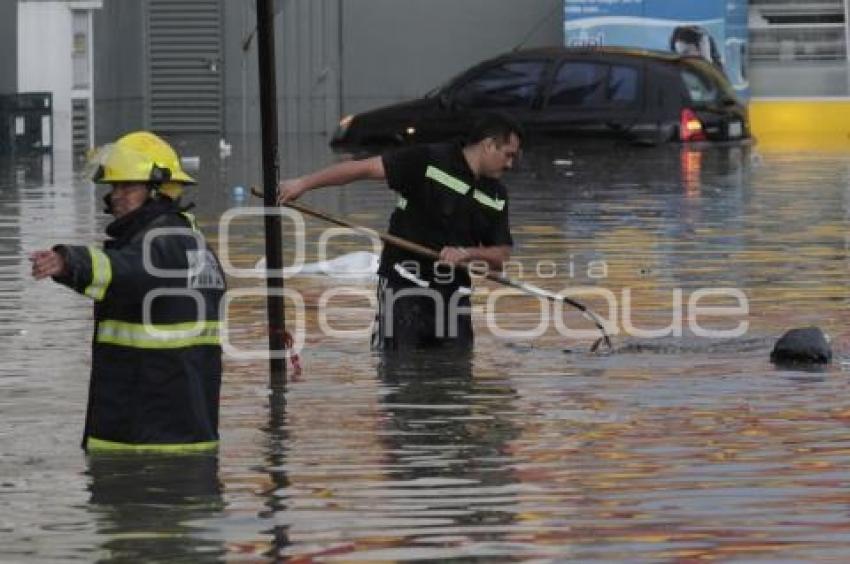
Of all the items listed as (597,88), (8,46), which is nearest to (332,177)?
(597,88)

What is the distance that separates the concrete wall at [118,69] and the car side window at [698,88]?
1048cm

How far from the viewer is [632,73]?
33.5m

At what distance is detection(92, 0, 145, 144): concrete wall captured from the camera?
136 ft

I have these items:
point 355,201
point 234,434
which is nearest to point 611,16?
point 355,201

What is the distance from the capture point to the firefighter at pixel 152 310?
30.2 feet

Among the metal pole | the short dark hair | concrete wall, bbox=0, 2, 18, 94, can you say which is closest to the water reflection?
Result: the metal pole

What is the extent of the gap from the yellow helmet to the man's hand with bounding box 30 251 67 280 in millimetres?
539

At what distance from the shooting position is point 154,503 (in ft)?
30.3

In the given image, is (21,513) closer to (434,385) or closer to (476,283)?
(434,385)

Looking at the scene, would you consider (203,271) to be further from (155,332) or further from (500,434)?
(500,434)

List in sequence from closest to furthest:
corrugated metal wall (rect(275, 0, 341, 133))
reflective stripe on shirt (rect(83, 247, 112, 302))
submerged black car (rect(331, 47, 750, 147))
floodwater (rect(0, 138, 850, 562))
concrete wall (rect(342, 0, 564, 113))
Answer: floodwater (rect(0, 138, 850, 562)) < reflective stripe on shirt (rect(83, 247, 112, 302)) < submerged black car (rect(331, 47, 750, 147)) < corrugated metal wall (rect(275, 0, 341, 133)) < concrete wall (rect(342, 0, 564, 113))

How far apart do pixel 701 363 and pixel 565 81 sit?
2029 cm

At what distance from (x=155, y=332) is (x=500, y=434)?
216 cm

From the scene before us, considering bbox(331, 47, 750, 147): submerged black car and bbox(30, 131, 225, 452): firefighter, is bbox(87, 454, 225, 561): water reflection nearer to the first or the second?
bbox(30, 131, 225, 452): firefighter
